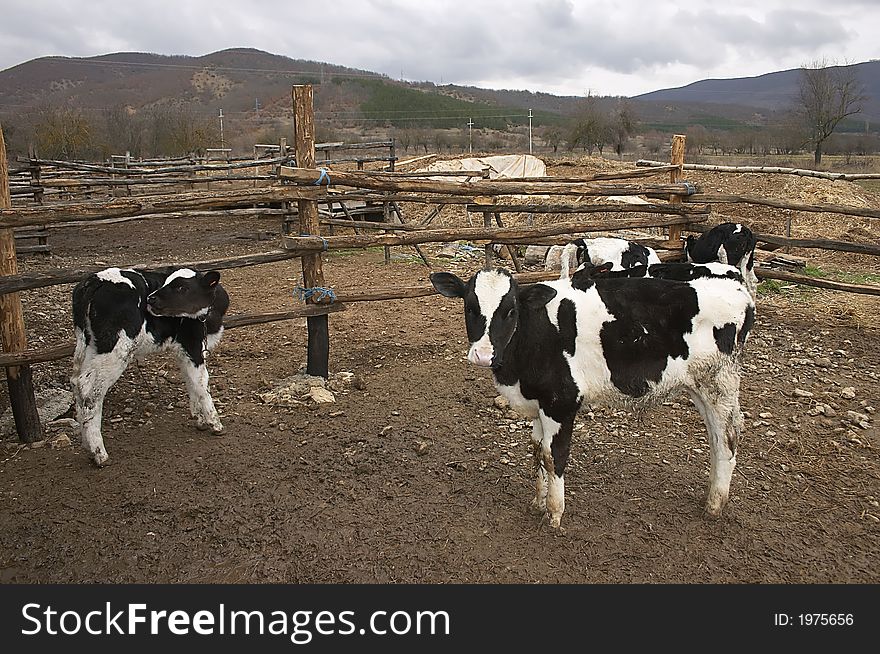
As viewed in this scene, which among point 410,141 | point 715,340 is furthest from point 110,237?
point 410,141

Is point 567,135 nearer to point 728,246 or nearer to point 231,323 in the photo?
point 728,246

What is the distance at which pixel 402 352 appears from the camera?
656 centimetres

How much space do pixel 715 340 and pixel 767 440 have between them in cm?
149

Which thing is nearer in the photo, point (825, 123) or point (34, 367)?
point (34, 367)

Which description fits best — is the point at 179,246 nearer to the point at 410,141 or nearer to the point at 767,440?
the point at 767,440

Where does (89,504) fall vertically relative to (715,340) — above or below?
below

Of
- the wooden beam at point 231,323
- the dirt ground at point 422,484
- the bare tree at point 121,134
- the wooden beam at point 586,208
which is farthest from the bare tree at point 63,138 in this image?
the wooden beam at point 231,323

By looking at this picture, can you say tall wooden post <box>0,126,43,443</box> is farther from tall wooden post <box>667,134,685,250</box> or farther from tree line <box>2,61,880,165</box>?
tree line <box>2,61,880,165</box>

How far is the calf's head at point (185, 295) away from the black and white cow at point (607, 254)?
3188 mm

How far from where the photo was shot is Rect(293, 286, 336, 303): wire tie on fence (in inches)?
216

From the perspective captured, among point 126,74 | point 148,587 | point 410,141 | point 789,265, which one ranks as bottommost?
point 148,587

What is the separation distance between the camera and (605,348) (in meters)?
3.60

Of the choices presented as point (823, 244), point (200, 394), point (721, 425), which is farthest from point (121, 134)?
point (721, 425)

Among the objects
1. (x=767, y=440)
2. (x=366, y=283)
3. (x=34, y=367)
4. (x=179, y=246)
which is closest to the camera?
(x=767, y=440)
